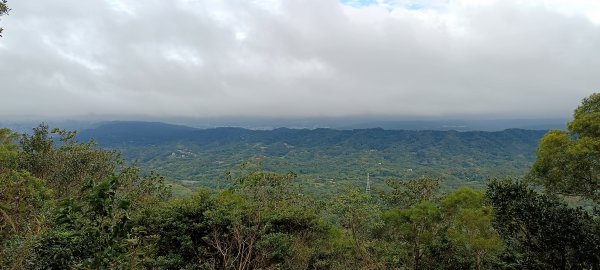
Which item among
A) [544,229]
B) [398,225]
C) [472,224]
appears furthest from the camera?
[398,225]

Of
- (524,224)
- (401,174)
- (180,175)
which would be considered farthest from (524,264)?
(180,175)

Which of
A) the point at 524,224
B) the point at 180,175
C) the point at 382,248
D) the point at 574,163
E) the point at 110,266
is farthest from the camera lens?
the point at 180,175

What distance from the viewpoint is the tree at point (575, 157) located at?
44.6 feet

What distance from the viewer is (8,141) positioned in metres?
26.0

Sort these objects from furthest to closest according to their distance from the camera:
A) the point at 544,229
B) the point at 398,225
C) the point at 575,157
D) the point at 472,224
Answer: the point at 398,225 < the point at 472,224 < the point at 575,157 < the point at 544,229

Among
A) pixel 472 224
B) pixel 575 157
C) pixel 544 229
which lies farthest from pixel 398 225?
pixel 544 229

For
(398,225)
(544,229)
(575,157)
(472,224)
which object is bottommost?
(398,225)

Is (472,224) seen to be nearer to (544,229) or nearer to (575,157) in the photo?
(575,157)

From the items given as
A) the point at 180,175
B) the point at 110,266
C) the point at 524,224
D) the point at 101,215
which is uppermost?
the point at 101,215

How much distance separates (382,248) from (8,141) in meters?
26.2

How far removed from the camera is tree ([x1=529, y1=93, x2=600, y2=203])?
44.6 ft

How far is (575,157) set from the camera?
13688mm

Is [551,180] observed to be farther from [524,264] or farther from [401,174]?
[401,174]

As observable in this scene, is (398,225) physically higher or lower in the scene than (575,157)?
lower
